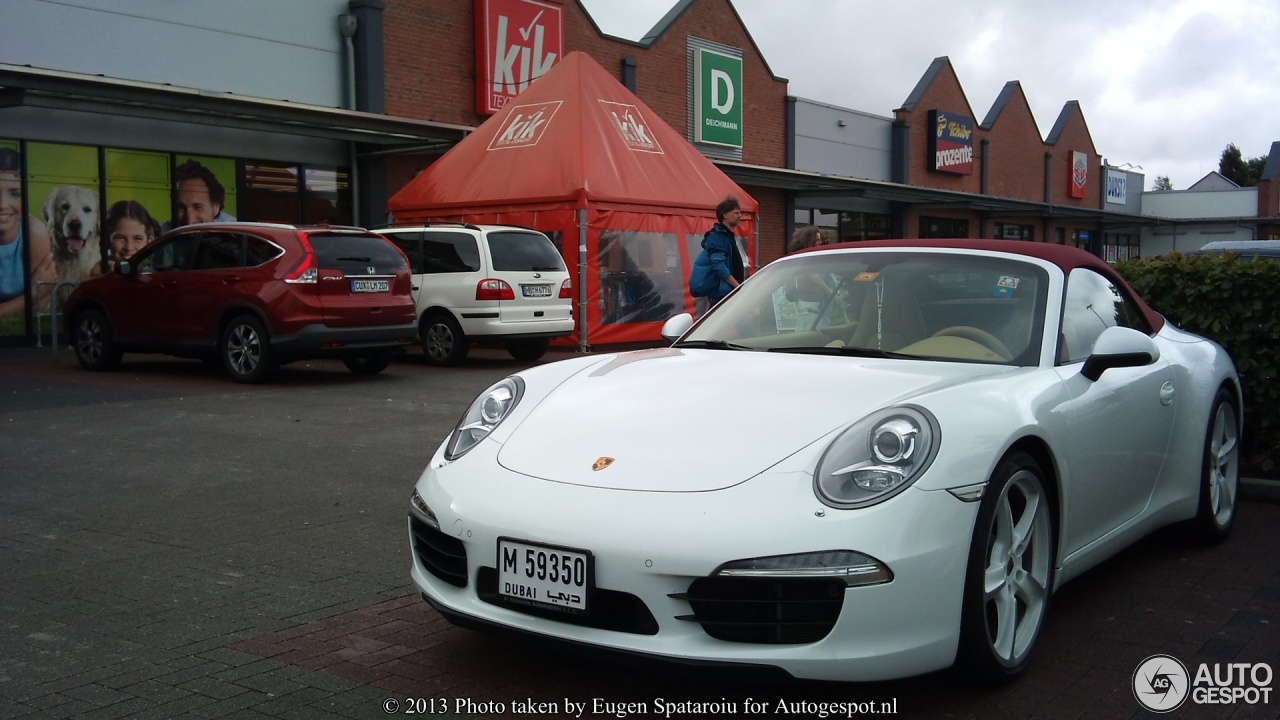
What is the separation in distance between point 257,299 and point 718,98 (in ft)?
59.4

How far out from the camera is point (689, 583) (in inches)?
122

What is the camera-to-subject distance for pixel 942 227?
3822 centimetres

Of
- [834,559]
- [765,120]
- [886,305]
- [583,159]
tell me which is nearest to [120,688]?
[834,559]

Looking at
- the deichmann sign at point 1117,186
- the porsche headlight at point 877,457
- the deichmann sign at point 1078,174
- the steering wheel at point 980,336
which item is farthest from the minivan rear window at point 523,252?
the deichmann sign at point 1117,186

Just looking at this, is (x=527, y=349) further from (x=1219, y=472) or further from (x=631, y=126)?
(x=1219, y=472)

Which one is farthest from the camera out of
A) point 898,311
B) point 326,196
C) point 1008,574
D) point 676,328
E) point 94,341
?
point 326,196

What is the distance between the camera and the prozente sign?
21250 millimetres

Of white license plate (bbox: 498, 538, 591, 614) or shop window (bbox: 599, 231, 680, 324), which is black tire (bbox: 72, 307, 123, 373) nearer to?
shop window (bbox: 599, 231, 680, 324)

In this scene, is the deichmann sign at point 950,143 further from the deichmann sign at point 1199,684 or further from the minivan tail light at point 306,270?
the deichmann sign at point 1199,684

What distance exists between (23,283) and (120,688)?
1431 centimetres

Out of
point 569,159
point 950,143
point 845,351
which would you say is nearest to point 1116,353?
point 845,351

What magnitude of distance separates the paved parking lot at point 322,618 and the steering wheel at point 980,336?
1.00 metres

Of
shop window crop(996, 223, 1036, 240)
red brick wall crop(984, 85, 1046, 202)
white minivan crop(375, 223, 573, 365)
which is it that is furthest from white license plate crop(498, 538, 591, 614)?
shop window crop(996, 223, 1036, 240)

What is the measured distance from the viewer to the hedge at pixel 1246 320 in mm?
6914
